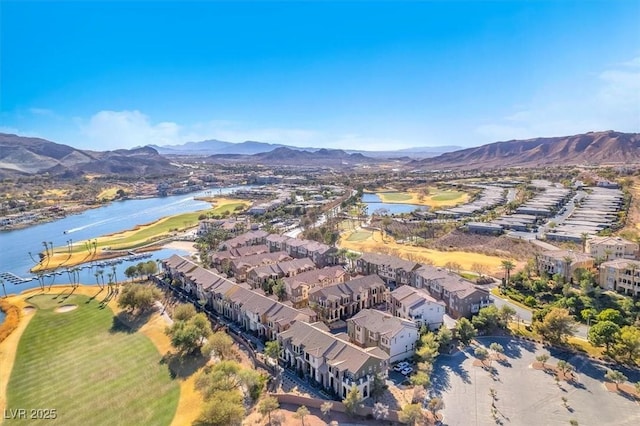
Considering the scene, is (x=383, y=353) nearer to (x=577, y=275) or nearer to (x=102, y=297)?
(x=577, y=275)

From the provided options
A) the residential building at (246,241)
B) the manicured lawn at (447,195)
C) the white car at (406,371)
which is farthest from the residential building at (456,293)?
the manicured lawn at (447,195)

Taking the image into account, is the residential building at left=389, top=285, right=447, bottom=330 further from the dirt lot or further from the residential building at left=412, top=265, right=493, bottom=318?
the dirt lot

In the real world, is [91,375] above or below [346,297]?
below

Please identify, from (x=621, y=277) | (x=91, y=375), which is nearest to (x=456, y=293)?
(x=621, y=277)

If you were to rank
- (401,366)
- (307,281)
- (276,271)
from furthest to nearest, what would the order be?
(276,271), (307,281), (401,366)

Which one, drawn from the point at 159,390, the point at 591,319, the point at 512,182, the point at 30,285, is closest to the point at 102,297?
the point at 30,285

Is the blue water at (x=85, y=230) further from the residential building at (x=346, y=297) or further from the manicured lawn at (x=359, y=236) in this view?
the residential building at (x=346, y=297)

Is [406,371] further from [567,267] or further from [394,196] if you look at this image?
[394,196]
